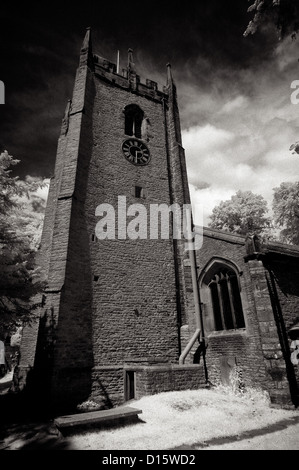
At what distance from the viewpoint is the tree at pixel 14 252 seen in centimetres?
733

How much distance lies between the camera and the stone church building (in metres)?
9.48

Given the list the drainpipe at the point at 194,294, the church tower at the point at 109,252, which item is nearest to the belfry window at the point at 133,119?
the church tower at the point at 109,252

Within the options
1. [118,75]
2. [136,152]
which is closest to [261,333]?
[136,152]

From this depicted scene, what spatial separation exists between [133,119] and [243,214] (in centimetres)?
1408

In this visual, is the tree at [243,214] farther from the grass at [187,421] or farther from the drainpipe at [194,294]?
the grass at [187,421]

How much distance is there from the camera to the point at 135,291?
12336 mm

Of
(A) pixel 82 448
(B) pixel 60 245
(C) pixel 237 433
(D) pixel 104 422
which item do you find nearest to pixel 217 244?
(B) pixel 60 245

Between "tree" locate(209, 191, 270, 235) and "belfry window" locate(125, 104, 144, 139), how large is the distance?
12921 millimetres

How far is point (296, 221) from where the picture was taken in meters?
16.9

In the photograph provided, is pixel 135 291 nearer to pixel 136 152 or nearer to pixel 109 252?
pixel 109 252

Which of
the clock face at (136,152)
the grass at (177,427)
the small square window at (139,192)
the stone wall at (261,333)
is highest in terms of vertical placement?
the clock face at (136,152)

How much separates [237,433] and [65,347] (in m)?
6.22

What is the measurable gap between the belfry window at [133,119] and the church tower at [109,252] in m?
0.06

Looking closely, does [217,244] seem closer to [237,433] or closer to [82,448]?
[237,433]
